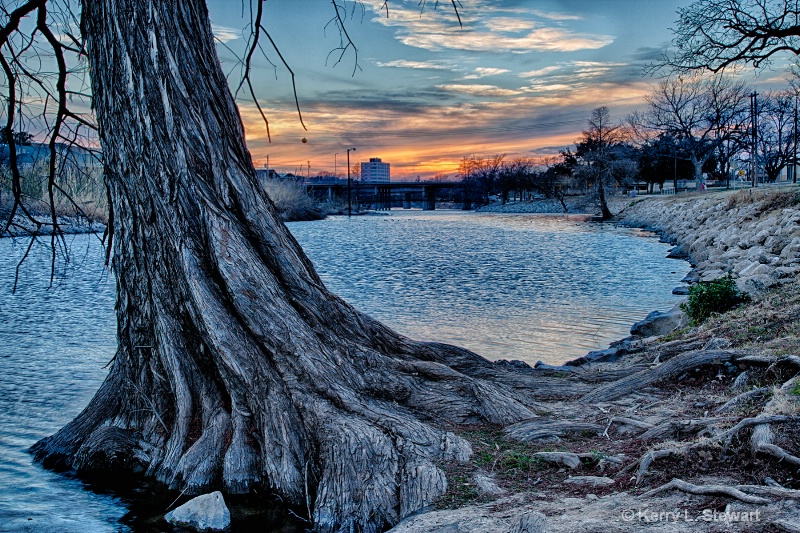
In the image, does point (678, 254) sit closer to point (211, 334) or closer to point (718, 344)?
point (718, 344)

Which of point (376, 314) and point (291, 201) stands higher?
point (291, 201)

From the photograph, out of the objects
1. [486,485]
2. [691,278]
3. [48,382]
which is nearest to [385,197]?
[691,278]

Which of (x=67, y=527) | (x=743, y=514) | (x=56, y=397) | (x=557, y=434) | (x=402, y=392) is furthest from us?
(x=56, y=397)

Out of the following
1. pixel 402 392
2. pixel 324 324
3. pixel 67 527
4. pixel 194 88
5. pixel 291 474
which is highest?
pixel 194 88

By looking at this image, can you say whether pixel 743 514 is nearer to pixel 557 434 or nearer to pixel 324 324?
pixel 557 434

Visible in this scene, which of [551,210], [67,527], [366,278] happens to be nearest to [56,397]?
[67,527]

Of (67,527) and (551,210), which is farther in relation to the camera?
(551,210)

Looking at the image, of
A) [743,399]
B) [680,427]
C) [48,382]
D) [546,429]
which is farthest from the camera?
[48,382]

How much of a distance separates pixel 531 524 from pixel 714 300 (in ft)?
25.6

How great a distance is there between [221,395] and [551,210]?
89428 mm

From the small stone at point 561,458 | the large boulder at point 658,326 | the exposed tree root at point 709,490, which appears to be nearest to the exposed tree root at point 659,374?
the small stone at point 561,458

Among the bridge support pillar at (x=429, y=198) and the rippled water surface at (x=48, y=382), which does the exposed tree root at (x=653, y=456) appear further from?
the bridge support pillar at (x=429, y=198)

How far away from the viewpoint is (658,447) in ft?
15.2

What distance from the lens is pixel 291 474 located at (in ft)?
17.4
